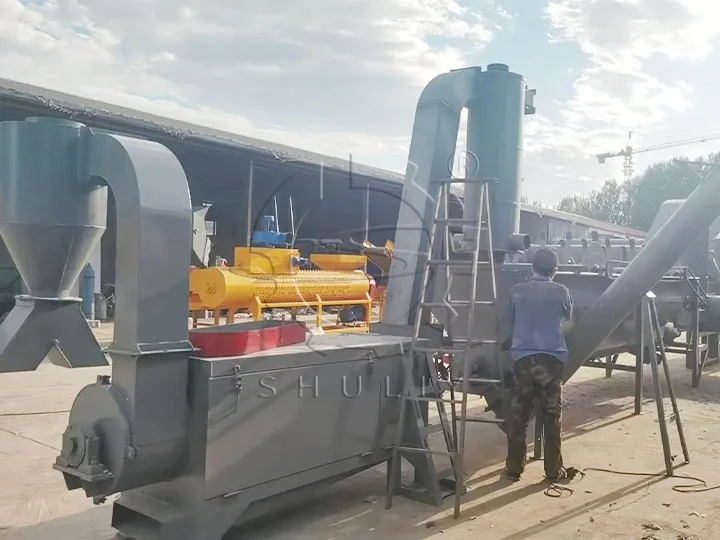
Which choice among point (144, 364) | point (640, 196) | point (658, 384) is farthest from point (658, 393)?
point (640, 196)

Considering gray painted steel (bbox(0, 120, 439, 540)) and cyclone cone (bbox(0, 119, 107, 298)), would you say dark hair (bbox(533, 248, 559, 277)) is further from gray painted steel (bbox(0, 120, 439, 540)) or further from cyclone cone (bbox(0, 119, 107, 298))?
cyclone cone (bbox(0, 119, 107, 298))

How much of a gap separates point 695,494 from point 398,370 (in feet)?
6.83

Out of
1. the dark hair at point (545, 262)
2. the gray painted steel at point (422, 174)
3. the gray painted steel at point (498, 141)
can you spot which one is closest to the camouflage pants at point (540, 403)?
the dark hair at point (545, 262)

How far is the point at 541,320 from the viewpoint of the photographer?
14.8 feet

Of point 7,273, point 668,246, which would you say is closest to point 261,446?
point 668,246

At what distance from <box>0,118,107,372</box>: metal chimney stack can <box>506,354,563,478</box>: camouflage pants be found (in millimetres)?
2693

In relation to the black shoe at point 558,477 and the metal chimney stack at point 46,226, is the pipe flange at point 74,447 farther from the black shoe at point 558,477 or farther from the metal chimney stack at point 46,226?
the black shoe at point 558,477

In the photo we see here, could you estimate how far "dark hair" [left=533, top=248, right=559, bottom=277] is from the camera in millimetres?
4625

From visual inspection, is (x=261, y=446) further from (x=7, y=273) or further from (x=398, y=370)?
(x=7, y=273)

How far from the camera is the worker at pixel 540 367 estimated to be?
4461mm

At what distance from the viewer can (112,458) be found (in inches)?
119

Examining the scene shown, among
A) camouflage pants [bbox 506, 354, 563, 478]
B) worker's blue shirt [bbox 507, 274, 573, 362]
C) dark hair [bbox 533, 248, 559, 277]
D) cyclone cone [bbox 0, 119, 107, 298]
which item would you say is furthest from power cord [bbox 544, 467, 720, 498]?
cyclone cone [bbox 0, 119, 107, 298]

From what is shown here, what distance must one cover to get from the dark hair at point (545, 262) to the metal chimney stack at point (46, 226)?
2.86 m

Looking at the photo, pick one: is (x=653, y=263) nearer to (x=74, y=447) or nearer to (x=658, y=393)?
(x=658, y=393)
